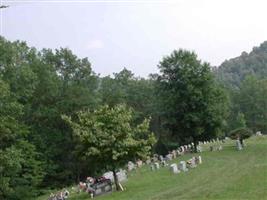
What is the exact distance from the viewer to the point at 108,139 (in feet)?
90.8

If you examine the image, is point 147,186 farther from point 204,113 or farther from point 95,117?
point 204,113

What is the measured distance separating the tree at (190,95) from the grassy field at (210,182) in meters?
10.4

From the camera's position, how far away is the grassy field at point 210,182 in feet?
71.1

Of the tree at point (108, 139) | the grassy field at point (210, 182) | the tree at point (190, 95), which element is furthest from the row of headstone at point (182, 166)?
the tree at point (190, 95)

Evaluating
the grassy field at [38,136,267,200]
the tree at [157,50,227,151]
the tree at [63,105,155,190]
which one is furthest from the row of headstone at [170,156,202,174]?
the tree at [157,50,227,151]

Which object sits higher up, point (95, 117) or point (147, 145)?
point (95, 117)

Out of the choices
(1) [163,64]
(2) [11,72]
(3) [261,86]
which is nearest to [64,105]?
(2) [11,72]

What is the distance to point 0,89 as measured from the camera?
35875mm

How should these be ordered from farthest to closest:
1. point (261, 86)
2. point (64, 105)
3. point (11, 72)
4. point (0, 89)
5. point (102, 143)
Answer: point (261, 86)
point (64, 105)
point (11, 72)
point (0, 89)
point (102, 143)

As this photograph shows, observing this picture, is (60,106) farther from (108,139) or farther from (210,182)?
(210,182)

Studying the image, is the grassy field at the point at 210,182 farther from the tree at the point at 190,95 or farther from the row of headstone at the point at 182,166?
the tree at the point at 190,95

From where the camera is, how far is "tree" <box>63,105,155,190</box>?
90.8 ft

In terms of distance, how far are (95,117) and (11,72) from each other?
22136 millimetres

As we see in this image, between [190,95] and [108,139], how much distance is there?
72.0 ft
